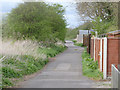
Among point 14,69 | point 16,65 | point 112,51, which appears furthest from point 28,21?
point 112,51

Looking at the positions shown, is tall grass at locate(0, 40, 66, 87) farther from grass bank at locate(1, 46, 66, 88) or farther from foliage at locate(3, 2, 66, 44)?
foliage at locate(3, 2, 66, 44)

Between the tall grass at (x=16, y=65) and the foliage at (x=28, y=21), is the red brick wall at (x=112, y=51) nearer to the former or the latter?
the tall grass at (x=16, y=65)

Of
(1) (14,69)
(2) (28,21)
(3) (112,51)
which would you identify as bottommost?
(1) (14,69)

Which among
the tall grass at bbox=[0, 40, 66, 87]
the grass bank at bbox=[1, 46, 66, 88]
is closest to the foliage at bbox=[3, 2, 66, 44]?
the tall grass at bbox=[0, 40, 66, 87]

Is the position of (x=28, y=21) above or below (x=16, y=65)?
above

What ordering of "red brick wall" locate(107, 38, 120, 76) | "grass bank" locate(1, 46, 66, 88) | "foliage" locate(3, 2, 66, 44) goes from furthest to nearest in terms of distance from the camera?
"foliage" locate(3, 2, 66, 44) < "red brick wall" locate(107, 38, 120, 76) < "grass bank" locate(1, 46, 66, 88)

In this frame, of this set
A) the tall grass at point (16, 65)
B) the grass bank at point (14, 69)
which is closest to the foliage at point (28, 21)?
the tall grass at point (16, 65)

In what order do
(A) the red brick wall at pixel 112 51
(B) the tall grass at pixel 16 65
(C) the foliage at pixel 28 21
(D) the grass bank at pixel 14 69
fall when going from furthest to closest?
(C) the foliage at pixel 28 21 → (A) the red brick wall at pixel 112 51 → (B) the tall grass at pixel 16 65 → (D) the grass bank at pixel 14 69

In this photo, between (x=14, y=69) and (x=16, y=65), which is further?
(x=16, y=65)

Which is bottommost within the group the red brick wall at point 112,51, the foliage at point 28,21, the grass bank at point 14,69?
the grass bank at point 14,69


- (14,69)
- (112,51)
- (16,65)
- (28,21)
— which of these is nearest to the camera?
(112,51)

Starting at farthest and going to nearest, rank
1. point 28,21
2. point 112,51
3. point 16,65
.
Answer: point 28,21, point 16,65, point 112,51

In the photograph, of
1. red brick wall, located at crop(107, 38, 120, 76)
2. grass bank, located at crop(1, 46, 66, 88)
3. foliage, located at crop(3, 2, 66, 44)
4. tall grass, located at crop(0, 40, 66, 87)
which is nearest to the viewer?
grass bank, located at crop(1, 46, 66, 88)

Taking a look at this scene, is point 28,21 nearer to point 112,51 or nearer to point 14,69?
point 14,69
